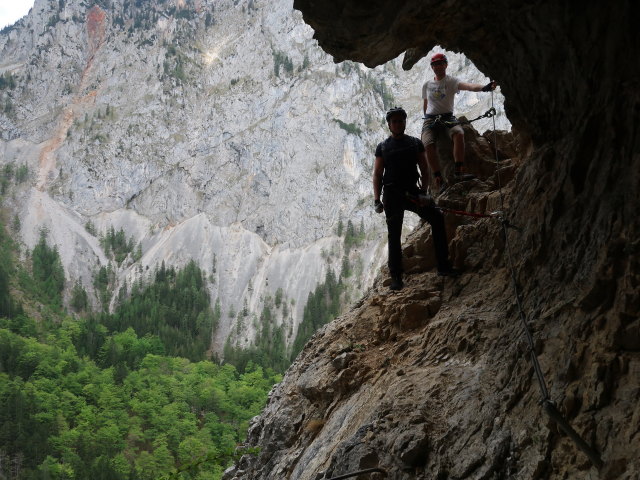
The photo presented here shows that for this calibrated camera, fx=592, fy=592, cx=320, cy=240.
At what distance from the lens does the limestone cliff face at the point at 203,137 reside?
363 ft

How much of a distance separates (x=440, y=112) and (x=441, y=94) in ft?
0.92

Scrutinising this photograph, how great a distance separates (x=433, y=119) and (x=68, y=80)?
158m

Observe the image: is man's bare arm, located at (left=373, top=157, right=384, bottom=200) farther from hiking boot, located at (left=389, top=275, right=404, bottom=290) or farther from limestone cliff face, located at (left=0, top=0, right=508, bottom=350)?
limestone cliff face, located at (left=0, top=0, right=508, bottom=350)

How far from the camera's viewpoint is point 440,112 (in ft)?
31.2

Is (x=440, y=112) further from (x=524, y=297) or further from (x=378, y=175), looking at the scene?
(x=524, y=297)

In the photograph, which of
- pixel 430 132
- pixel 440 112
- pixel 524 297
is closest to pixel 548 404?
pixel 524 297

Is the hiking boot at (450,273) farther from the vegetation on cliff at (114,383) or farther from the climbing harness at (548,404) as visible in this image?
the vegetation on cliff at (114,383)

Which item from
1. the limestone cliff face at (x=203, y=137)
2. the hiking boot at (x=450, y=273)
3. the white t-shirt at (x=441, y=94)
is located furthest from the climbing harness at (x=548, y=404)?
the limestone cliff face at (x=203, y=137)

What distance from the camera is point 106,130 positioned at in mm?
137500

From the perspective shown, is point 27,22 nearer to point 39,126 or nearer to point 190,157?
point 39,126

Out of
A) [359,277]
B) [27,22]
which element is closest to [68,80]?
[27,22]

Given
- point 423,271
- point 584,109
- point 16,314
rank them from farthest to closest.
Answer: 1. point 16,314
2. point 423,271
3. point 584,109

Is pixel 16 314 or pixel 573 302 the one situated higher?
pixel 16 314

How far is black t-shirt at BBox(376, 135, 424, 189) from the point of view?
7762mm
